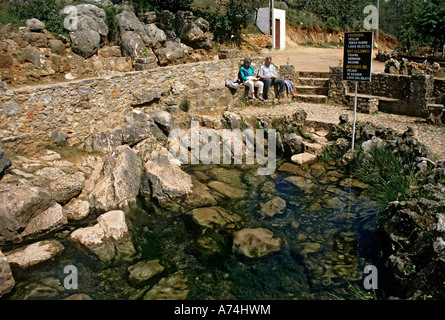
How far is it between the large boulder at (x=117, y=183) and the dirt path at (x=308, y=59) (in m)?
9.52

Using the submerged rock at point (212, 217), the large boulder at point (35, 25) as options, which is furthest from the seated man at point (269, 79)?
the large boulder at point (35, 25)

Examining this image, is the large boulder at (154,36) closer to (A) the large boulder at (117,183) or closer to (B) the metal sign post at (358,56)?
(A) the large boulder at (117,183)

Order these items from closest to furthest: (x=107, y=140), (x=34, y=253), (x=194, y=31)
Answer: (x=34, y=253) → (x=107, y=140) → (x=194, y=31)

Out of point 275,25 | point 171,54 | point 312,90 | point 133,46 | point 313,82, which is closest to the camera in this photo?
point 133,46

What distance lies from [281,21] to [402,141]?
1572cm

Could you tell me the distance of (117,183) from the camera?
27.5 ft

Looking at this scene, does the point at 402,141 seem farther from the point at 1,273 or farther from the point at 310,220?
the point at 1,273

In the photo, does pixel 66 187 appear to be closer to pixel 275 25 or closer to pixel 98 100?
pixel 98 100

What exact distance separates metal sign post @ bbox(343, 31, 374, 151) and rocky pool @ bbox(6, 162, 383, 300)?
282cm

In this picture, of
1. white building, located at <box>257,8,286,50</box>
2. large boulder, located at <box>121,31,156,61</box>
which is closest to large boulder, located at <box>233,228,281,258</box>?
large boulder, located at <box>121,31,156,61</box>

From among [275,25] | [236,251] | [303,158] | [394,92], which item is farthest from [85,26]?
[275,25]

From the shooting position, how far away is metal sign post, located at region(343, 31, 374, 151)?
9562 millimetres

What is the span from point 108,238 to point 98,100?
15.3 ft
